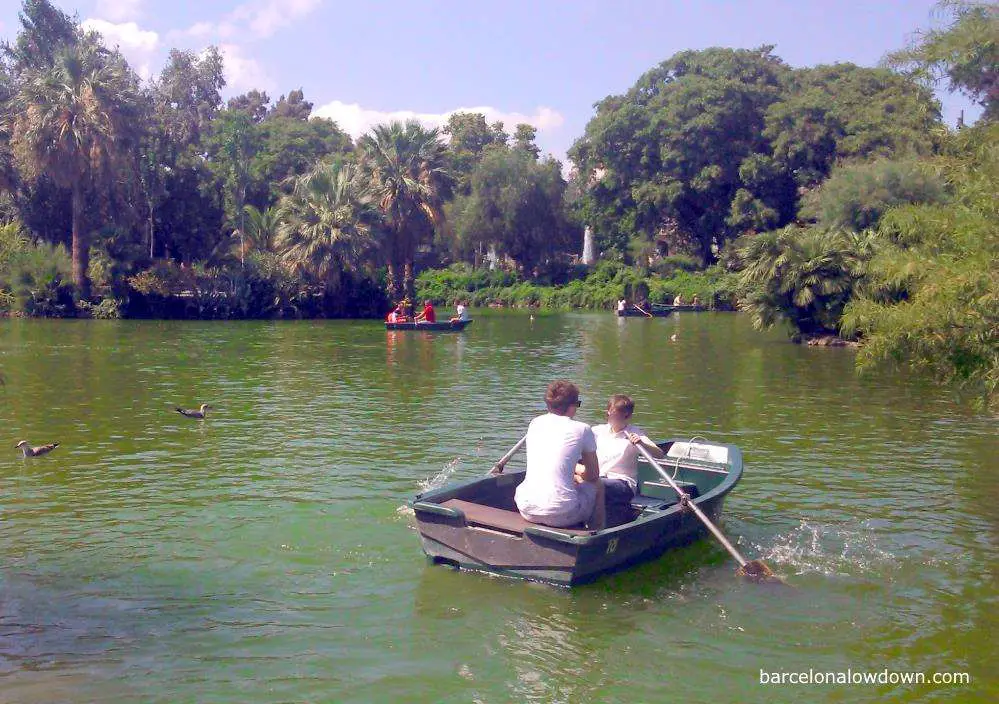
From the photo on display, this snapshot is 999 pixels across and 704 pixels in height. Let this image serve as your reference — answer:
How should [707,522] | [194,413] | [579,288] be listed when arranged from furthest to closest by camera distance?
[579,288] < [194,413] < [707,522]

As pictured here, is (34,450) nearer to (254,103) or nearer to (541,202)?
(541,202)

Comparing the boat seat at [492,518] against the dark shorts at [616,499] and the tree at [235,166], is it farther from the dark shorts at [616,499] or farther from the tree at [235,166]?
the tree at [235,166]

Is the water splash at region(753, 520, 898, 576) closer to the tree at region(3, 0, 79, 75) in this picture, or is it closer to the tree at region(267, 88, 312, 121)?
the tree at region(3, 0, 79, 75)

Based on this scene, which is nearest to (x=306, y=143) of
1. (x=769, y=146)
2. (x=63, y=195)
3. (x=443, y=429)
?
(x=63, y=195)

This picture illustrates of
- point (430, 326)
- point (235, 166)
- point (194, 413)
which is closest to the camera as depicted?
point (194, 413)

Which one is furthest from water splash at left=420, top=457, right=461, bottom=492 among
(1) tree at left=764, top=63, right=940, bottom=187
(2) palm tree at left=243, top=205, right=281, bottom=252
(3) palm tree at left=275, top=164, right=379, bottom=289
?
(1) tree at left=764, top=63, right=940, bottom=187

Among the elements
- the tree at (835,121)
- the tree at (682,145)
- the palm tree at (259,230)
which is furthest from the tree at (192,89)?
the tree at (835,121)

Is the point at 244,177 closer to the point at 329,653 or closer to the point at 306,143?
the point at 306,143

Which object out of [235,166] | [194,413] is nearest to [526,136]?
[235,166]

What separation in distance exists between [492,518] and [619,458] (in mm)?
1394

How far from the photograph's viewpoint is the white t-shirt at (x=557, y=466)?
8148 mm

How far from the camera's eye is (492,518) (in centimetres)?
855

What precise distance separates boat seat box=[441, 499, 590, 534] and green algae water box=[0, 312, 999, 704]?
0.51 meters

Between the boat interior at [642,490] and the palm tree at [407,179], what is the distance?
38.0 metres
